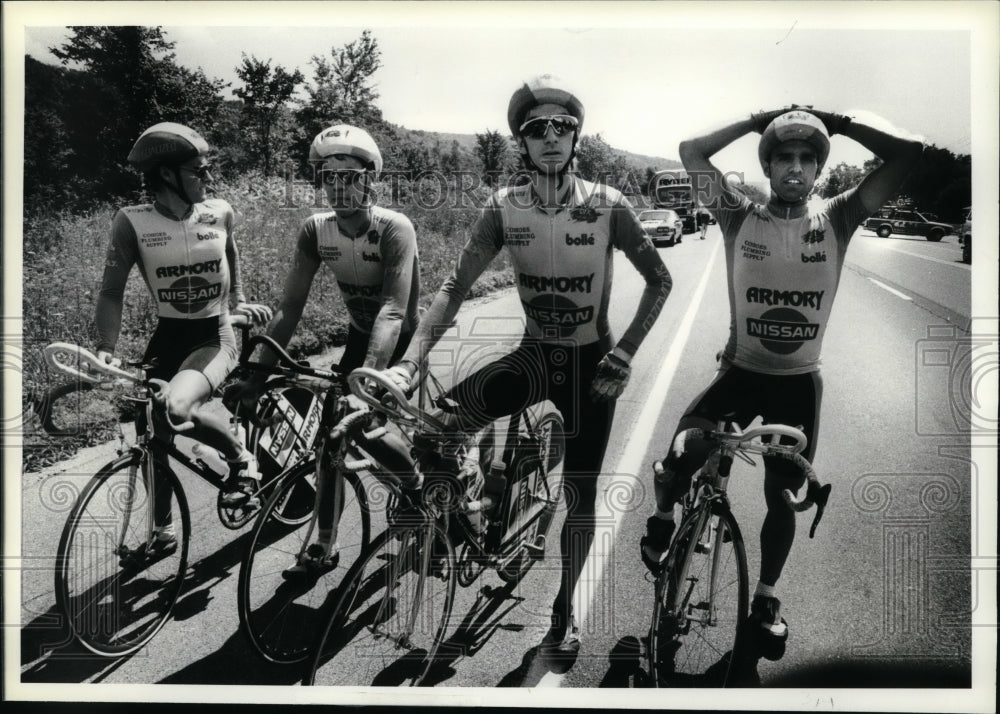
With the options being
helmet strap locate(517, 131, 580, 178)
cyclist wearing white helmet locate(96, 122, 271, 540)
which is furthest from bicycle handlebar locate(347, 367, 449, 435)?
helmet strap locate(517, 131, 580, 178)

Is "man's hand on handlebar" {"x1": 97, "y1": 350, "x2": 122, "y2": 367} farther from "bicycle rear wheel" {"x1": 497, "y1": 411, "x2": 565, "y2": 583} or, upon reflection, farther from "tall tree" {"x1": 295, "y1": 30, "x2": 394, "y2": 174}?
"bicycle rear wheel" {"x1": 497, "y1": 411, "x2": 565, "y2": 583}

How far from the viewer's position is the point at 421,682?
384 centimetres

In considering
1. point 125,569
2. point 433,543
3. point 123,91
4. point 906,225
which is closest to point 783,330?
point 906,225

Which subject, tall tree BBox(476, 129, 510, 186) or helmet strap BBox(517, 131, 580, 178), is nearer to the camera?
helmet strap BBox(517, 131, 580, 178)

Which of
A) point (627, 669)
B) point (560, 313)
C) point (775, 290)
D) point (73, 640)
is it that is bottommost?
point (627, 669)

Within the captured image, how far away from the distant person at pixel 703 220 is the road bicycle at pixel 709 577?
1.00 metres

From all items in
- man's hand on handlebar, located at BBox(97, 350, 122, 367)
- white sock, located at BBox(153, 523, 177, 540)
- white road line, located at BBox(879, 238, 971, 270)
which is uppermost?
white road line, located at BBox(879, 238, 971, 270)

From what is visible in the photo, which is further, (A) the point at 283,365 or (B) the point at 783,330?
(B) the point at 783,330

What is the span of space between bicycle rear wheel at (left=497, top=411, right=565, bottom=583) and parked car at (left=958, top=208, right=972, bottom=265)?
236 cm

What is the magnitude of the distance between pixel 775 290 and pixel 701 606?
1.57 m

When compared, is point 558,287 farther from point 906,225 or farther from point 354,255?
point 906,225

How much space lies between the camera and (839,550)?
4.04 metres

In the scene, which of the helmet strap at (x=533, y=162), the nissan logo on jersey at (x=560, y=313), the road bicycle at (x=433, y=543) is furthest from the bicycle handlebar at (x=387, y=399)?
the helmet strap at (x=533, y=162)

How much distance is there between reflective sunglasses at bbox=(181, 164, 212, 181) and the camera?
4.10m
